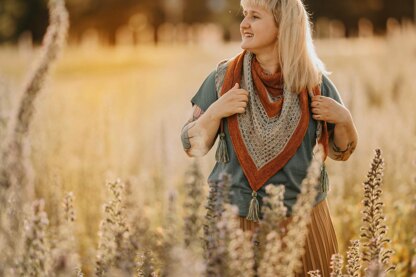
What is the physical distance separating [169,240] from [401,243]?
271 centimetres

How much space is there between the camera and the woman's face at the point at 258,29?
116 inches

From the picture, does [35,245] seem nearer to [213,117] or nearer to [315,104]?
[213,117]

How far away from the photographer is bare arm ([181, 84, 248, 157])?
9.30 feet

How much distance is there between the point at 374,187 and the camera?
248 cm

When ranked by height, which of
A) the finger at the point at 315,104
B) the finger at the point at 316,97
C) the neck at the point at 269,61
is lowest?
the finger at the point at 315,104

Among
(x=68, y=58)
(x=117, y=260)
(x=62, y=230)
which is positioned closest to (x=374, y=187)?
(x=117, y=260)

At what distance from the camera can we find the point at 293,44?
9.65 ft

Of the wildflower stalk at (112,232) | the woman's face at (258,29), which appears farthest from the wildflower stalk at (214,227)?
the woman's face at (258,29)

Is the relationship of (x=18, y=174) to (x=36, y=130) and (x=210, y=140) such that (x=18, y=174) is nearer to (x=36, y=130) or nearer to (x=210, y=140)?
(x=210, y=140)

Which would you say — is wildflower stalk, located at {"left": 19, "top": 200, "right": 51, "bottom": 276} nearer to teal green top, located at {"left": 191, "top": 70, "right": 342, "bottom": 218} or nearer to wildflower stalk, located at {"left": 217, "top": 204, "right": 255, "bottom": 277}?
wildflower stalk, located at {"left": 217, "top": 204, "right": 255, "bottom": 277}

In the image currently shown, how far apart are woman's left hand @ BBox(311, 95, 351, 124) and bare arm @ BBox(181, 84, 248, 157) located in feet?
0.93

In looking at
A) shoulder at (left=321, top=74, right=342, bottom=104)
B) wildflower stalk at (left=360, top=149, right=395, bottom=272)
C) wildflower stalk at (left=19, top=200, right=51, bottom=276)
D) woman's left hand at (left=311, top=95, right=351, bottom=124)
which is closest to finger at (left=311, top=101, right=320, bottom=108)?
woman's left hand at (left=311, top=95, right=351, bottom=124)

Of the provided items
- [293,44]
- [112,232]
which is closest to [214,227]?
[112,232]

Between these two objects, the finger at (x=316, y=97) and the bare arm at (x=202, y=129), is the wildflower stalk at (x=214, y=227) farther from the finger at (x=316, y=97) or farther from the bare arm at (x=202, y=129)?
the finger at (x=316, y=97)
